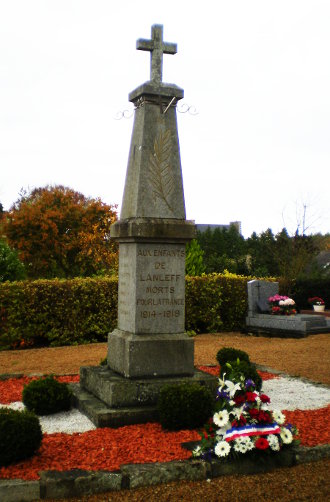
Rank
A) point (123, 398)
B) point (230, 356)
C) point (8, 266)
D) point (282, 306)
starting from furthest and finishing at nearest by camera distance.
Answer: point (8, 266) → point (282, 306) → point (230, 356) → point (123, 398)

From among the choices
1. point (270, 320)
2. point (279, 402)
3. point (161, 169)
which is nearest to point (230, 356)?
point (279, 402)

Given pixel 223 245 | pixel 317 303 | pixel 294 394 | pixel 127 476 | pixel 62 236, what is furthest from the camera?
pixel 223 245

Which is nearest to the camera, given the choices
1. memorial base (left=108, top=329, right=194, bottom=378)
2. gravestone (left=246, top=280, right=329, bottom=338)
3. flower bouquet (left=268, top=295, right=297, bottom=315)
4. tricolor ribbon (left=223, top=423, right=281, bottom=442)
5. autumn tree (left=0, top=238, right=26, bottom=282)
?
tricolor ribbon (left=223, top=423, right=281, bottom=442)

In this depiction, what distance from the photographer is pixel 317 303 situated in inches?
808

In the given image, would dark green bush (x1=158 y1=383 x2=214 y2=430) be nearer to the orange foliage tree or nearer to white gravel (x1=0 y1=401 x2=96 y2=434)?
white gravel (x1=0 y1=401 x2=96 y2=434)

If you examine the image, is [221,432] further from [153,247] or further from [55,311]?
[55,311]

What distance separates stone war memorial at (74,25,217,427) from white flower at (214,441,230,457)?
168 centimetres

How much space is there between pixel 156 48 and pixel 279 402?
16.6 feet

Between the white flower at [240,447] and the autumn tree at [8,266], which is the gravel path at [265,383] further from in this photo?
the autumn tree at [8,266]

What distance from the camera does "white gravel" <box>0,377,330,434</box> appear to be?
6152 millimetres

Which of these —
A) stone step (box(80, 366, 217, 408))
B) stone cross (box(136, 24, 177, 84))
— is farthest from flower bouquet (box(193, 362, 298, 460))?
stone cross (box(136, 24, 177, 84))

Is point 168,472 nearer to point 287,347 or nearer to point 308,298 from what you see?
point 287,347

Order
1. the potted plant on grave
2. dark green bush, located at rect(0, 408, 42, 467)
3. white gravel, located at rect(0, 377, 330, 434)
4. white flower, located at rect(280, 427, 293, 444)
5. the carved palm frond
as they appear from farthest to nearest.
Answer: the potted plant on grave < the carved palm frond < white gravel, located at rect(0, 377, 330, 434) < white flower, located at rect(280, 427, 293, 444) < dark green bush, located at rect(0, 408, 42, 467)

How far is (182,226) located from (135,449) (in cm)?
283
